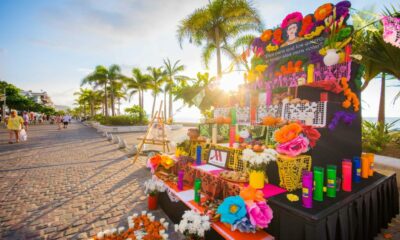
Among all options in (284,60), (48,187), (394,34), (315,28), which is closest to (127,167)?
(48,187)

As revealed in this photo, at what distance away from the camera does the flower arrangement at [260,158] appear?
2736 millimetres

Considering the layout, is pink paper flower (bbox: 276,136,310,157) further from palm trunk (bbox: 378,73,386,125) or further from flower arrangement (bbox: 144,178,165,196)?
palm trunk (bbox: 378,73,386,125)

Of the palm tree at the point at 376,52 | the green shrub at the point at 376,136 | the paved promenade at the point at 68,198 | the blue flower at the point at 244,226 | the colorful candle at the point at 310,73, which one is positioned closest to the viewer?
the blue flower at the point at 244,226

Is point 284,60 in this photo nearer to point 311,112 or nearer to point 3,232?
point 311,112

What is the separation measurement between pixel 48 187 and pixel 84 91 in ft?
188

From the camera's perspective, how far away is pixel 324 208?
2207 mm

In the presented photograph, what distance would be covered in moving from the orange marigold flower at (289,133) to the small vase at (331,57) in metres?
1.72

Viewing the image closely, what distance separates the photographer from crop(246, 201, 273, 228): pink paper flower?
2256 mm

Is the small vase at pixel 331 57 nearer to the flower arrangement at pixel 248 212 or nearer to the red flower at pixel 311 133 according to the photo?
the red flower at pixel 311 133

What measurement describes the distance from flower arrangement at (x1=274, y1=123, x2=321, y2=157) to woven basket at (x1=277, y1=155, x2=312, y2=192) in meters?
0.17

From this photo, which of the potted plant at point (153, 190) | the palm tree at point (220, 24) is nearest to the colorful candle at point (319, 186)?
the potted plant at point (153, 190)

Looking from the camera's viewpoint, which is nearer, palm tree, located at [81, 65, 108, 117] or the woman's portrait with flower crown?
the woman's portrait with flower crown

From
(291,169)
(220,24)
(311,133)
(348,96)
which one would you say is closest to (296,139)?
(311,133)

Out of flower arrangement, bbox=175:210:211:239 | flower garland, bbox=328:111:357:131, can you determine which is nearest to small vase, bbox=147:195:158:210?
flower arrangement, bbox=175:210:211:239
